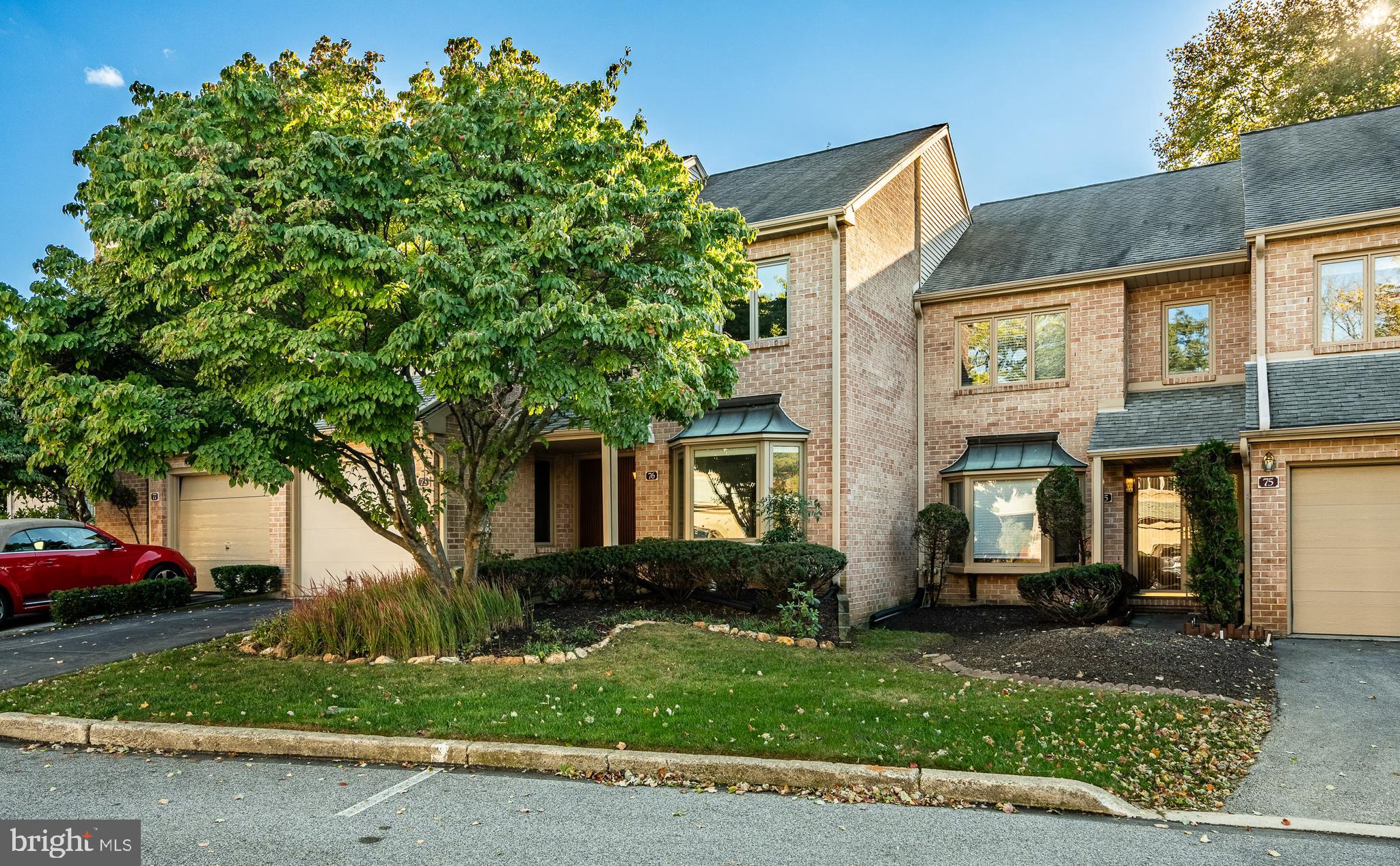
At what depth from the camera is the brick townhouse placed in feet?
35.6

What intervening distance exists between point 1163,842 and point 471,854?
3.47 m

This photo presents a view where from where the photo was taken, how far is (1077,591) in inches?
442

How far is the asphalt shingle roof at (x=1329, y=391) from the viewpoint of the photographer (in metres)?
10.7

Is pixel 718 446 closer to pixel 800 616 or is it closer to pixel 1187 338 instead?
pixel 800 616

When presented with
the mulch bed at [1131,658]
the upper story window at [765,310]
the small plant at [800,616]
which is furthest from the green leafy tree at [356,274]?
the mulch bed at [1131,658]

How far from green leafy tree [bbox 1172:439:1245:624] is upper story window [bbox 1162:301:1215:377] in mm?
3600

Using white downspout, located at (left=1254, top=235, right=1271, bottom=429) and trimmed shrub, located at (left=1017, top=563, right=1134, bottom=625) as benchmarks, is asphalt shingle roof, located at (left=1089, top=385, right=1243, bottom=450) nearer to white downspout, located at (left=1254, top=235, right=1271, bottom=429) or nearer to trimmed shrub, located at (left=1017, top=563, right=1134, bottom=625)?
white downspout, located at (left=1254, top=235, right=1271, bottom=429)

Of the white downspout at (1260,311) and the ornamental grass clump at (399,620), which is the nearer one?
Answer: the ornamental grass clump at (399,620)

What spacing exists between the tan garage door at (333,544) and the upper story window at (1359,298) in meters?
14.3

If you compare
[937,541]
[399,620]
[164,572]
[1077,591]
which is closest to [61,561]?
[164,572]

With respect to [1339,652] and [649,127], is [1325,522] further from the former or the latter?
[649,127]

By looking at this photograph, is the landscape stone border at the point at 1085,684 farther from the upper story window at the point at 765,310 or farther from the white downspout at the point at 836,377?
the upper story window at the point at 765,310

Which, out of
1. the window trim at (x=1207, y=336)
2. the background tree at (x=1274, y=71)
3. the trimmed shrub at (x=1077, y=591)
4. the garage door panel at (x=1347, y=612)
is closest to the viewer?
the garage door panel at (x=1347, y=612)

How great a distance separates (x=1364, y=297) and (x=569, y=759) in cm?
1226
